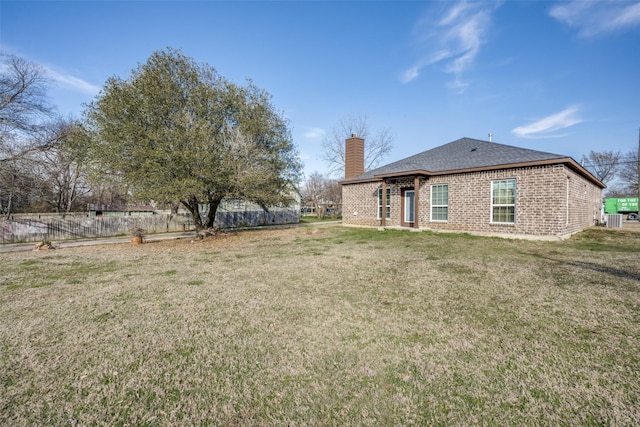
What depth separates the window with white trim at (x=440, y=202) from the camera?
12906 millimetres

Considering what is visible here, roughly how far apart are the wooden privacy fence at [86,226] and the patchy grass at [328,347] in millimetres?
11849

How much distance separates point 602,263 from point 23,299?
12268 mm

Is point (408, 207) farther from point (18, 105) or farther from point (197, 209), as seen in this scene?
point (18, 105)

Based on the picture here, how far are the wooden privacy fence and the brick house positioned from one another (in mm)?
13314

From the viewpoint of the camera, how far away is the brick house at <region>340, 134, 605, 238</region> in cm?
1021

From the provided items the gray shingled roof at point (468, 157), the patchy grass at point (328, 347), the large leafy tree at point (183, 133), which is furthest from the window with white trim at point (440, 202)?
the large leafy tree at point (183, 133)

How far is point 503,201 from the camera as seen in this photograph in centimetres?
1121

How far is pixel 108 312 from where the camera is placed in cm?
412

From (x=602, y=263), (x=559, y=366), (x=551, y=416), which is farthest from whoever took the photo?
(x=602, y=263)

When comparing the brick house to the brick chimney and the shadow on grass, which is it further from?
the shadow on grass

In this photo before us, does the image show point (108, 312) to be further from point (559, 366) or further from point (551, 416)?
point (559, 366)

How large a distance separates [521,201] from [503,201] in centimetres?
62

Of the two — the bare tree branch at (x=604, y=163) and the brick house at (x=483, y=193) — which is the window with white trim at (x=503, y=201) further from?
the bare tree branch at (x=604, y=163)

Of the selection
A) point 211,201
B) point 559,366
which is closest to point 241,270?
point 559,366
